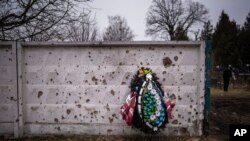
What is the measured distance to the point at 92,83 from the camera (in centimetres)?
658

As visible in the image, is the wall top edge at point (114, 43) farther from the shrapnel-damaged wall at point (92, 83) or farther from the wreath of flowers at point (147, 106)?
the wreath of flowers at point (147, 106)

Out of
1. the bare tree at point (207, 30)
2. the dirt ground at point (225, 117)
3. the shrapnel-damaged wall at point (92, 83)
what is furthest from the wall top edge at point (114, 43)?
the bare tree at point (207, 30)

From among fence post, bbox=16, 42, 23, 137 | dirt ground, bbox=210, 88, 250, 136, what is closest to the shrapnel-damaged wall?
fence post, bbox=16, 42, 23, 137

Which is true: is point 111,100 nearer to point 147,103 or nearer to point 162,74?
point 147,103

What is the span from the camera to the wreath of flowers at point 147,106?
6.19 m

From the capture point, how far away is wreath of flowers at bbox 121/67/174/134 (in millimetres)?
6188

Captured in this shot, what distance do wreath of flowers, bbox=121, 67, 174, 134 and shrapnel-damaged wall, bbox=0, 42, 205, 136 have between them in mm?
224

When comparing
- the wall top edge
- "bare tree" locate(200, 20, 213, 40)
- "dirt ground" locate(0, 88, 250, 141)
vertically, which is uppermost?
"bare tree" locate(200, 20, 213, 40)

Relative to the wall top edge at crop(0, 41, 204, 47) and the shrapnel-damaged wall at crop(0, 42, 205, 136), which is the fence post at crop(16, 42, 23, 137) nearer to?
the shrapnel-damaged wall at crop(0, 42, 205, 136)

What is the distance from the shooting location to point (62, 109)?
21.7ft

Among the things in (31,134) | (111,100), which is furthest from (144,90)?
(31,134)

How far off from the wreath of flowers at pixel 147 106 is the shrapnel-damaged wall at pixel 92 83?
0.73ft

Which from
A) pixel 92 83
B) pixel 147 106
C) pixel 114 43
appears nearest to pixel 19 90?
pixel 92 83

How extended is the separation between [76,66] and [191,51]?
105 inches
